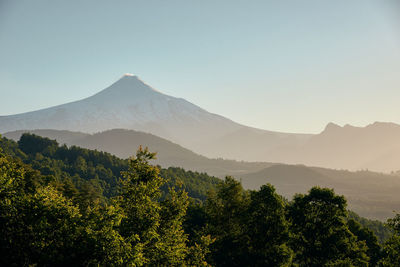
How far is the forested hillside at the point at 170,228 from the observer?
1920 cm

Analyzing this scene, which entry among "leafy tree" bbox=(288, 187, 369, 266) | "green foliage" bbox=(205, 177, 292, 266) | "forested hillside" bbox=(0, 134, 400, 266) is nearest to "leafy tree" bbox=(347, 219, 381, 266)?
"forested hillside" bbox=(0, 134, 400, 266)

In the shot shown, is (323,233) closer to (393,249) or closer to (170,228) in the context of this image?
(393,249)

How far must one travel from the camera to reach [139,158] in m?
21.0

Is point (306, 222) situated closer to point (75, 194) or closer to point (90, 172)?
point (75, 194)

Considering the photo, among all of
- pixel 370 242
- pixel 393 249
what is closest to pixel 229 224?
pixel 393 249

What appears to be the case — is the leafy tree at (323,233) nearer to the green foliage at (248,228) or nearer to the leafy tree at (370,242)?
the green foliage at (248,228)

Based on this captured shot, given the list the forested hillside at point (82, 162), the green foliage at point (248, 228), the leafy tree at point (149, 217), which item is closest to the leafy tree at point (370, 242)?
the green foliage at point (248, 228)

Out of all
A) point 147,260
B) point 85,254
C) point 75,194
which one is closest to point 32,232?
point 85,254

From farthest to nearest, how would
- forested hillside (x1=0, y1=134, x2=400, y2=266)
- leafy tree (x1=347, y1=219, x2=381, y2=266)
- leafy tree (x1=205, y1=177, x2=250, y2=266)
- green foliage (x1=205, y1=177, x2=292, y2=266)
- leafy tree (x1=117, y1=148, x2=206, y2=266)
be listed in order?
leafy tree (x1=347, y1=219, x2=381, y2=266)
leafy tree (x1=205, y1=177, x2=250, y2=266)
green foliage (x1=205, y1=177, x2=292, y2=266)
leafy tree (x1=117, y1=148, x2=206, y2=266)
forested hillside (x1=0, y1=134, x2=400, y2=266)

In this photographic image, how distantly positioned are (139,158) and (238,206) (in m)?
15.6

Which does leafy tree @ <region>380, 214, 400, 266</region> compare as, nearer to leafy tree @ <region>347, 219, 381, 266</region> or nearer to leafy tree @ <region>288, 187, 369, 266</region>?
leafy tree @ <region>288, 187, 369, 266</region>

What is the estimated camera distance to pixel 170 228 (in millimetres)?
20781

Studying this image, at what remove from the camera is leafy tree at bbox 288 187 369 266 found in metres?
31.1

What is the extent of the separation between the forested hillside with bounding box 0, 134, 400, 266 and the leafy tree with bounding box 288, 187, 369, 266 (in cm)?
10
